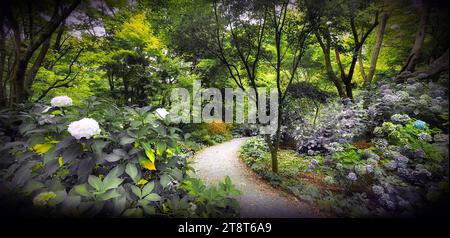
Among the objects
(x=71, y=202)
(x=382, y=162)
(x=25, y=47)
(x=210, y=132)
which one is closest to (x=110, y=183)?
(x=71, y=202)

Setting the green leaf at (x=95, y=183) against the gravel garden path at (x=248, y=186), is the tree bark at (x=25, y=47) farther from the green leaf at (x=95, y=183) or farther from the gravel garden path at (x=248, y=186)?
the gravel garden path at (x=248, y=186)

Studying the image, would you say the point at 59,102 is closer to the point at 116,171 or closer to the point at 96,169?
the point at 96,169

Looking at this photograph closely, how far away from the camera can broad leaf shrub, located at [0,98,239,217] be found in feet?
3.34

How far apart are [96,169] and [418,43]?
3.68m

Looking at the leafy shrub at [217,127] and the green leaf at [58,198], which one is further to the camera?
the leafy shrub at [217,127]

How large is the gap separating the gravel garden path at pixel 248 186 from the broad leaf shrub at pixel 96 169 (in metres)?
0.61

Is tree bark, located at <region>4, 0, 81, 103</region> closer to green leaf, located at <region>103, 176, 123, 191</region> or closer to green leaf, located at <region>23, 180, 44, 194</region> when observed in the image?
green leaf, located at <region>23, 180, 44, 194</region>

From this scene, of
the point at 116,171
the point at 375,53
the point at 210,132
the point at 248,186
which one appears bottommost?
the point at 248,186

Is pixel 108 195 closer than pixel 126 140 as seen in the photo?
Yes

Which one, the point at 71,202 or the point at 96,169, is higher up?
the point at 96,169

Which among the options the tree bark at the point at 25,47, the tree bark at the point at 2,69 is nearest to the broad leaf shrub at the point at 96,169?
the tree bark at the point at 25,47

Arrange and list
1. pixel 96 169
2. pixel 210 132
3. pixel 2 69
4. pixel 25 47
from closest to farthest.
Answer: pixel 96 169, pixel 25 47, pixel 2 69, pixel 210 132

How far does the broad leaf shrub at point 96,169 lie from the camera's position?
3.34 ft

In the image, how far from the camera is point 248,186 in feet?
12.6
